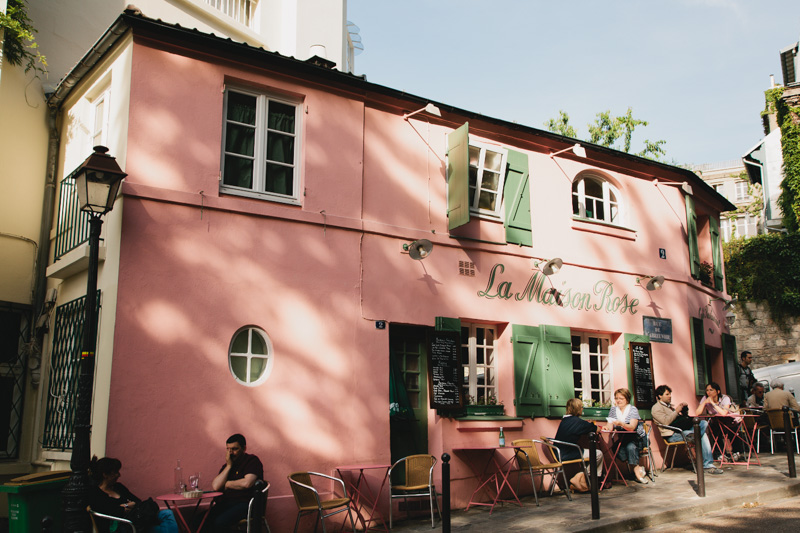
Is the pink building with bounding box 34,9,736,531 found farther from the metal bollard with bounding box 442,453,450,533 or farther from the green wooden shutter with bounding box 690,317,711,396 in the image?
the metal bollard with bounding box 442,453,450,533

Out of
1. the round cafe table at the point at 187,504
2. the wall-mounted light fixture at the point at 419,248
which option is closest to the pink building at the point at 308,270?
the wall-mounted light fixture at the point at 419,248

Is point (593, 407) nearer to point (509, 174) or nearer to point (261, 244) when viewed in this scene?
point (509, 174)

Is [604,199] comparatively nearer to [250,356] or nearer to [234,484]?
[250,356]

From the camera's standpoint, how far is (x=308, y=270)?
8938 mm

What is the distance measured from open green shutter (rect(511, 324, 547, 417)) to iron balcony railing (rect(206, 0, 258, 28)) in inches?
322

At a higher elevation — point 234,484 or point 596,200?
point 596,200

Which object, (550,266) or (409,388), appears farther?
(550,266)

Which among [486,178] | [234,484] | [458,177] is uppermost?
[486,178]

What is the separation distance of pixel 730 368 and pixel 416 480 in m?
9.20

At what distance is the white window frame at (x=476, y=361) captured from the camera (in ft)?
34.5

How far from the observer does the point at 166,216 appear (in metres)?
8.06

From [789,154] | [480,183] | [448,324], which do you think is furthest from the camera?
[789,154]

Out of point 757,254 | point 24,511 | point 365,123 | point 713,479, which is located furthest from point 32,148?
point 757,254

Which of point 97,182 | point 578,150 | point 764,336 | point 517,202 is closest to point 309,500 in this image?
point 97,182
